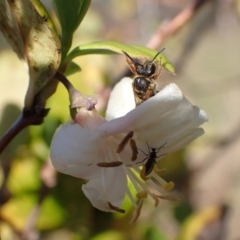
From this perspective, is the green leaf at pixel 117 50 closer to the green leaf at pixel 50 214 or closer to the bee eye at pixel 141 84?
the bee eye at pixel 141 84

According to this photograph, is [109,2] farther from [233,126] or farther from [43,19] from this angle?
[43,19]

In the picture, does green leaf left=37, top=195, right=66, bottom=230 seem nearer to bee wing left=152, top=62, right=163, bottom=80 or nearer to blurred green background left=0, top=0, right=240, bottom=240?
blurred green background left=0, top=0, right=240, bottom=240

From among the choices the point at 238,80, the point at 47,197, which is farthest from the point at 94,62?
the point at 238,80

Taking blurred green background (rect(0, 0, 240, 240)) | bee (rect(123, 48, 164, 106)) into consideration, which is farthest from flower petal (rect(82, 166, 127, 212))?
blurred green background (rect(0, 0, 240, 240))

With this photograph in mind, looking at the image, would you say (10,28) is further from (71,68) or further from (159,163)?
(159,163)

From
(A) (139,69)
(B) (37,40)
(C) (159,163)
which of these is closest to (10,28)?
(B) (37,40)

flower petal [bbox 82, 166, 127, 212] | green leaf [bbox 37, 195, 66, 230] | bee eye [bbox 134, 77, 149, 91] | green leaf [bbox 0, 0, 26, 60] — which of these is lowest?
flower petal [bbox 82, 166, 127, 212]
